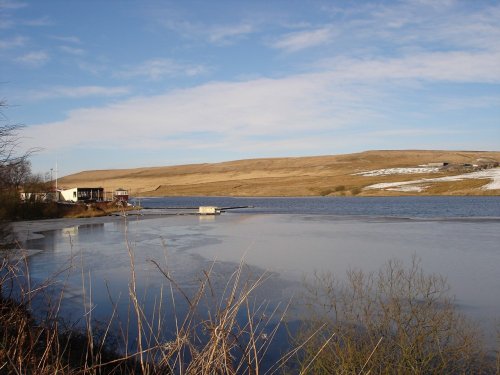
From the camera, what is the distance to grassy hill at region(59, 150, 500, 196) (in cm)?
9644

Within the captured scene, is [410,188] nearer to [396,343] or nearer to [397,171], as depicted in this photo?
[397,171]

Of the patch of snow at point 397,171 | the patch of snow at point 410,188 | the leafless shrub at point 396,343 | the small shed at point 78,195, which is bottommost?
the patch of snow at point 410,188

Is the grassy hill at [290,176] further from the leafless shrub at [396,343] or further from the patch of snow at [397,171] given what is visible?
the leafless shrub at [396,343]

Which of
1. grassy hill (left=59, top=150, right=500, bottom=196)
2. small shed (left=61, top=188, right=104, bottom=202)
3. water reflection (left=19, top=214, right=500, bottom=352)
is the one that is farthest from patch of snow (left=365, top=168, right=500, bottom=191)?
water reflection (left=19, top=214, right=500, bottom=352)

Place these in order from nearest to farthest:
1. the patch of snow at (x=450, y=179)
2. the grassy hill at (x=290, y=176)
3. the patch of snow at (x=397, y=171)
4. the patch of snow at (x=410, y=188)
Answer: the patch of snow at (x=410, y=188)
the patch of snow at (x=450, y=179)
the grassy hill at (x=290, y=176)
the patch of snow at (x=397, y=171)

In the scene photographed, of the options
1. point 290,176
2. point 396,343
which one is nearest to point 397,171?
point 290,176

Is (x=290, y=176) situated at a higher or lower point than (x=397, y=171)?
higher

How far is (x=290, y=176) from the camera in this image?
129500mm

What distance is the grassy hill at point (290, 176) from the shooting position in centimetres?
9644

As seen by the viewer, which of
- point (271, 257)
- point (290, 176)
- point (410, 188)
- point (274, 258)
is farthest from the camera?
point (290, 176)

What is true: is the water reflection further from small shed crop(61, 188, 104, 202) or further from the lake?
small shed crop(61, 188, 104, 202)

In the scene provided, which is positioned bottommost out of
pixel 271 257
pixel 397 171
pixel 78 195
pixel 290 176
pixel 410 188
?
pixel 410 188

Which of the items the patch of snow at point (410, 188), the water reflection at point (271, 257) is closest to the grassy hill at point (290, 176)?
the patch of snow at point (410, 188)

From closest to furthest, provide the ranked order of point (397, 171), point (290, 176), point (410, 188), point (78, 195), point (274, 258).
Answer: point (274, 258), point (78, 195), point (410, 188), point (397, 171), point (290, 176)
